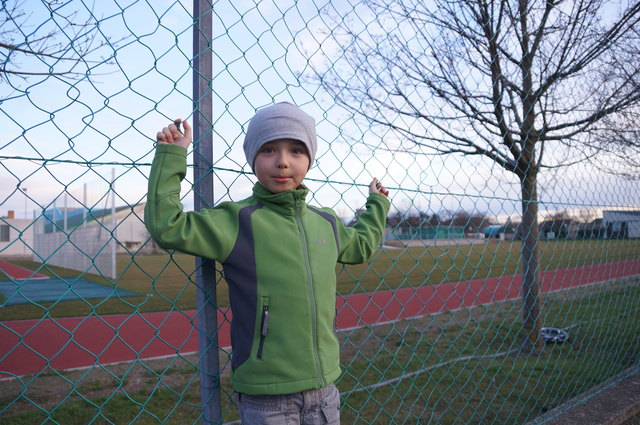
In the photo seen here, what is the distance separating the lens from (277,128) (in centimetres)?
154

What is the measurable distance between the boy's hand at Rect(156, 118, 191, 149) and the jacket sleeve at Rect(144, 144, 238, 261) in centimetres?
3

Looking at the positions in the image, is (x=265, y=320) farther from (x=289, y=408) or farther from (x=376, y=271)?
(x=376, y=271)

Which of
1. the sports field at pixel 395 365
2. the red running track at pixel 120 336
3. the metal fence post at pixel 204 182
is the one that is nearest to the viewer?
the metal fence post at pixel 204 182

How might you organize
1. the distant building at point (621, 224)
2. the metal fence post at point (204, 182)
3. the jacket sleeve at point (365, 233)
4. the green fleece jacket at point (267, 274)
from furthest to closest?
the distant building at point (621, 224) → the jacket sleeve at point (365, 233) → the metal fence post at point (204, 182) → the green fleece jacket at point (267, 274)

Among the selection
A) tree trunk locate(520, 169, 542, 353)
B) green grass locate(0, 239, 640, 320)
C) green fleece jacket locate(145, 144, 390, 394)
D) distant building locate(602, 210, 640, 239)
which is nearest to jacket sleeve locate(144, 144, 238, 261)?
green fleece jacket locate(145, 144, 390, 394)

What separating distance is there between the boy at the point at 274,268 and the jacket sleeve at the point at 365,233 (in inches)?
6.4

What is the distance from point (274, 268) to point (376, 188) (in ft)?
2.33

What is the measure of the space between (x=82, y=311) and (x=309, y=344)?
10.3 meters

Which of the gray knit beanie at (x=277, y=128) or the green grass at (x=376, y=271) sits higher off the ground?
the gray knit beanie at (x=277, y=128)

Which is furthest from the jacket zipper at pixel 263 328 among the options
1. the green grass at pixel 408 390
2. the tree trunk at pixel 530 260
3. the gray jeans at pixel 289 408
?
the tree trunk at pixel 530 260

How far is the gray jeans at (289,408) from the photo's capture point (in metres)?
1.48

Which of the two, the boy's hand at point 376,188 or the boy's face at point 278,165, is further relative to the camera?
the boy's hand at point 376,188

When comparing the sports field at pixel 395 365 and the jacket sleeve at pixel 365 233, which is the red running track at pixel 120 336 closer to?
the sports field at pixel 395 365

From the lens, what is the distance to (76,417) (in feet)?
12.1
